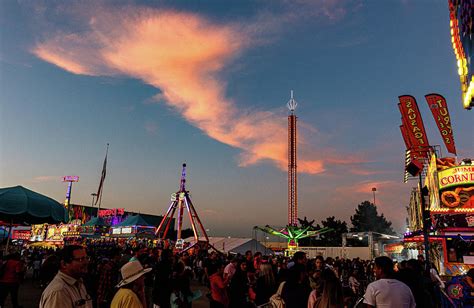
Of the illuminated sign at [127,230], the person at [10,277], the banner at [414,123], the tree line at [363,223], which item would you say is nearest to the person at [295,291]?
the person at [10,277]

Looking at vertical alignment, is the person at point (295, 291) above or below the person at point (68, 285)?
below

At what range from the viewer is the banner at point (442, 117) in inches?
753

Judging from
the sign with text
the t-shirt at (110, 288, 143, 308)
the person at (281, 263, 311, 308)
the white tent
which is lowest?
the white tent

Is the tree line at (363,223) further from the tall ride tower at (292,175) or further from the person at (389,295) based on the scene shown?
the person at (389,295)

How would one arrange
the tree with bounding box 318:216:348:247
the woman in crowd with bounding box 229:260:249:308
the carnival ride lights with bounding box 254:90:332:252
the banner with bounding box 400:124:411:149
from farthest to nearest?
the tree with bounding box 318:216:348:247
the carnival ride lights with bounding box 254:90:332:252
the banner with bounding box 400:124:411:149
the woman in crowd with bounding box 229:260:249:308

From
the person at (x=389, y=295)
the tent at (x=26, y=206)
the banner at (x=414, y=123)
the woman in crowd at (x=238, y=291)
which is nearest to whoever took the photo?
the person at (x=389, y=295)

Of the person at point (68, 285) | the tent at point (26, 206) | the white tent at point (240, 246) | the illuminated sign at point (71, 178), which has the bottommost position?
the white tent at point (240, 246)

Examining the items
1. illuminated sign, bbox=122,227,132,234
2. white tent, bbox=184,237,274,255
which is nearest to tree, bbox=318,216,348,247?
white tent, bbox=184,237,274,255

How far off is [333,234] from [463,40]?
6990 centimetres

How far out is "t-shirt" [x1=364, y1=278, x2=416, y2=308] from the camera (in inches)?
161

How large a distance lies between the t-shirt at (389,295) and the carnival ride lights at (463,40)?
9.80 metres

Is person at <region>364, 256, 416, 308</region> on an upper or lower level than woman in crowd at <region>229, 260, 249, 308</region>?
upper

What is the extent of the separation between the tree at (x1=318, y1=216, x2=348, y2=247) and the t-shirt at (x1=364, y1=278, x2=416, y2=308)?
67.3m

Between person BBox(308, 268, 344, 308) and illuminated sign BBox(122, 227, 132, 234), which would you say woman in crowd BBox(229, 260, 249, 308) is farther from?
illuminated sign BBox(122, 227, 132, 234)
